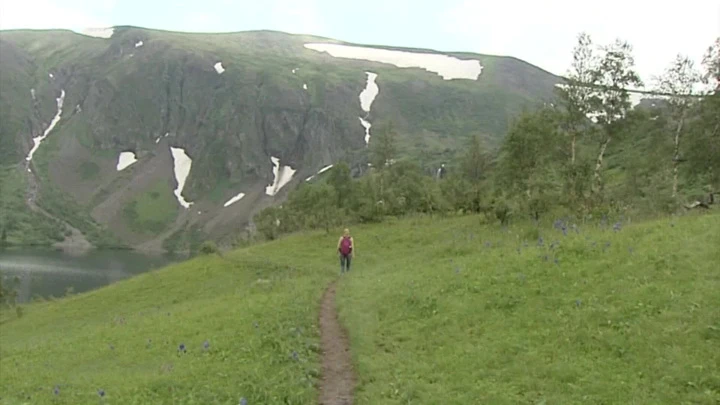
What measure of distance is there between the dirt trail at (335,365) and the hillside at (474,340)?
314 mm

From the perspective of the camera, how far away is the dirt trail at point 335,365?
46.7 ft

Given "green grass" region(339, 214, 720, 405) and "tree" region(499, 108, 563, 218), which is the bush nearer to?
"tree" region(499, 108, 563, 218)

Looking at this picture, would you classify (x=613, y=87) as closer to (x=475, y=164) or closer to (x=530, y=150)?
(x=530, y=150)

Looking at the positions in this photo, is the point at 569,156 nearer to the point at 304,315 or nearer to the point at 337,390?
the point at 304,315

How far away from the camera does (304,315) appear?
74.8ft

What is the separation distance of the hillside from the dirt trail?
1.03ft

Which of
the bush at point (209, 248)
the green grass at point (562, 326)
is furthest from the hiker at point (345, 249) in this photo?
the bush at point (209, 248)

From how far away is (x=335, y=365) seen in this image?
16.8 meters

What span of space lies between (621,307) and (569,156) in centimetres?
4480

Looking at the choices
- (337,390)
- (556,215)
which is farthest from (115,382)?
(556,215)

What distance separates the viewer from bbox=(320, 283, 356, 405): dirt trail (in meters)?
14.2

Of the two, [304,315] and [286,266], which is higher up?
Answer: [304,315]

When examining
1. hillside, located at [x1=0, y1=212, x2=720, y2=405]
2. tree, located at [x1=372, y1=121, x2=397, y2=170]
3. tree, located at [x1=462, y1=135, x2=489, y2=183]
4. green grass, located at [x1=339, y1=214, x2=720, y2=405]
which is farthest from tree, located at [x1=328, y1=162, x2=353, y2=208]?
green grass, located at [x1=339, y1=214, x2=720, y2=405]

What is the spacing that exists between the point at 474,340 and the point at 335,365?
11.4 feet
